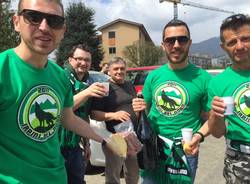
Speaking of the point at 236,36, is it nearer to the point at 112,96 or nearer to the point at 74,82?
the point at 74,82

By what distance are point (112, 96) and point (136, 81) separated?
840 centimetres

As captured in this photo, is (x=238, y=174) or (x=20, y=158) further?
(x=238, y=174)

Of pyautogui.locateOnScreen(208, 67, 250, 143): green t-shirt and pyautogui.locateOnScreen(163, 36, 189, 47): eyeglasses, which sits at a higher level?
pyautogui.locateOnScreen(163, 36, 189, 47): eyeglasses

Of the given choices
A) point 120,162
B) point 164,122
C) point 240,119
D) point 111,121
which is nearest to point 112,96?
point 111,121

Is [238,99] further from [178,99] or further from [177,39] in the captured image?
[177,39]

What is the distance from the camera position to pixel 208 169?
7.21m

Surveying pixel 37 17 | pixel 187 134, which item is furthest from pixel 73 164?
pixel 37 17

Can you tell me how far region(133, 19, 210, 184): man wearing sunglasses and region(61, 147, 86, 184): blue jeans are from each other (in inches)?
42.1

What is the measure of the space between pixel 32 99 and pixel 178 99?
151cm

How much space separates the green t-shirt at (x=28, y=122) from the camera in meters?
2.21

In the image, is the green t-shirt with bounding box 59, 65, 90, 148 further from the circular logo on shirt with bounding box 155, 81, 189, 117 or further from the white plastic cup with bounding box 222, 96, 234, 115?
the white plastic cup with bounding box 222, 96, 234, 115

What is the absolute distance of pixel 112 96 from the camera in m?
5.34

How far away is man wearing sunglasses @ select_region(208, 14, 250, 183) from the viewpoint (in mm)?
2967

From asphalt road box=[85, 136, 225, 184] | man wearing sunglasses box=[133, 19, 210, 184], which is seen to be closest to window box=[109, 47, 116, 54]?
asphalt road box=[85, 136, 225, 184]
